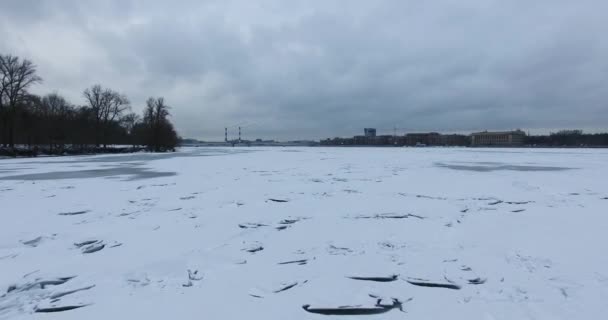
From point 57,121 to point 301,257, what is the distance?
187ft

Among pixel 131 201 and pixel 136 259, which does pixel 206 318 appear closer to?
pixel 136 259

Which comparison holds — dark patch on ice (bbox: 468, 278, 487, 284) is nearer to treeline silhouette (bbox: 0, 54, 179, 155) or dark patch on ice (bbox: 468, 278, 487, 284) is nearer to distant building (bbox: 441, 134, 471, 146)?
treeline silhouette (bbox: 0, 54, 179, 155)

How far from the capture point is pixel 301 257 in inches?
211

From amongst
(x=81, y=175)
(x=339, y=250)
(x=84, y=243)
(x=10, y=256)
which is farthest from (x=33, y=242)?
(x=81, y=175)

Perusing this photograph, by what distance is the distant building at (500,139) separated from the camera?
142 m

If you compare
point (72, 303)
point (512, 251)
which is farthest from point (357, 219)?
point (72, 303)

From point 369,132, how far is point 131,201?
186 metres

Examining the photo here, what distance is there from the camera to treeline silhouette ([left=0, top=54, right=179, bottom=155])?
42219mm

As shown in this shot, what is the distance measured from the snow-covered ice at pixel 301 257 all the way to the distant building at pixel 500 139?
485 ft

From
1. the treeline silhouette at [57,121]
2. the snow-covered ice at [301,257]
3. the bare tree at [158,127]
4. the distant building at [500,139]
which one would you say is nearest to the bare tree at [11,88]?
the treeline silhouette at [57,121]

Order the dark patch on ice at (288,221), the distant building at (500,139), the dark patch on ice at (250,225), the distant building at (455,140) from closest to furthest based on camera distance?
the dark patch on ice at (250,225) → the dark patch on ice at (288,221) → the distant building at (500,139) → the distant building at (455,140)

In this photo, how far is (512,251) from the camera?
5504mm

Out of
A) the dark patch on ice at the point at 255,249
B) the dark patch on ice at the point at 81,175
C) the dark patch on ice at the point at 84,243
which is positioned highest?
the dark patch on ice at the point at 81,175

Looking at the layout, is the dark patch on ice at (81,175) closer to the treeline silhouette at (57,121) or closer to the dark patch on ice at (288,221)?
the dark patch on ice at (288,221)
